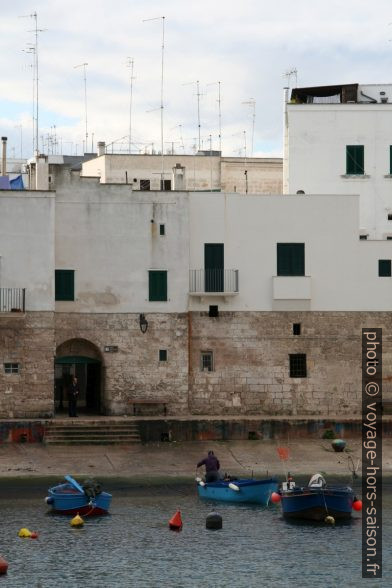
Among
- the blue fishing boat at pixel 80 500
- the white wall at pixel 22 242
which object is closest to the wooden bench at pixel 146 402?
the white wall at pixel 22 242

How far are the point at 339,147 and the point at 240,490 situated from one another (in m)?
20.6

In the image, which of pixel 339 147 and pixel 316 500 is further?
pixel 339 147

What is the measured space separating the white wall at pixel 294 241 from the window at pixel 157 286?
1229 mm

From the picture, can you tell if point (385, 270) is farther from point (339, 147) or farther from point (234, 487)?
point (234, 487)

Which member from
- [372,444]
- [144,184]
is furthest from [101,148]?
[372,444]

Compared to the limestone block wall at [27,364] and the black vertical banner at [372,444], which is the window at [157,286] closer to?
Answer: the limestone block wall at [27,364]

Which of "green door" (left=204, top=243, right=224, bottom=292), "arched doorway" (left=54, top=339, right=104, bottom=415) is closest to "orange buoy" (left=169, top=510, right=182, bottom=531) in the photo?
"arched doorway" (left=54, top=339, right=104, bottom=415)

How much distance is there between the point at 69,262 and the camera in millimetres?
68000

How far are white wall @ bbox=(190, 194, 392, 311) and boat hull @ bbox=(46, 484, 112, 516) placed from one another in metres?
13.3

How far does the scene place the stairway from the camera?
65812 millimetres

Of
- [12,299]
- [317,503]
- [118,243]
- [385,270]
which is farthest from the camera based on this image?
[385,270]

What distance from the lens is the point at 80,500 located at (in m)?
57.6

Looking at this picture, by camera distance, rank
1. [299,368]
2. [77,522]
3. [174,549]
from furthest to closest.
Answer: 1. [299,368]
2. [77,522]
3. [174,549]

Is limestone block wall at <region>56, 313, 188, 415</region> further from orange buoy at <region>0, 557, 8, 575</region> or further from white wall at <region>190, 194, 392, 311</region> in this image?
orange buoy at <region>0, 557, 8, 575</region>
